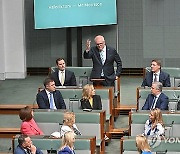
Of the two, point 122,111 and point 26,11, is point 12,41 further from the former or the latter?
point 122,111

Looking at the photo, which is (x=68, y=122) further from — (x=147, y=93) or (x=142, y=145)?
(x=147, y=93)

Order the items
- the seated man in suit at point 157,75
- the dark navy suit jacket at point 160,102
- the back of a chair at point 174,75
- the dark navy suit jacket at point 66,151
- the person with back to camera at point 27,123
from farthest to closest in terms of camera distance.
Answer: the back of a chair at point 174,75, the seated man in suit at point 157,75, the dark navy suit jacket at point 160,102, the person with back to camera at point 27,123, the dark navy suit jacket at point 66,151

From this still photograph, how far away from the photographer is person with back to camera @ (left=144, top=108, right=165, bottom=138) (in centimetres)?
812

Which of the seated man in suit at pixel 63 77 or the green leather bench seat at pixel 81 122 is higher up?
the seated man in suit at pixel 63 77

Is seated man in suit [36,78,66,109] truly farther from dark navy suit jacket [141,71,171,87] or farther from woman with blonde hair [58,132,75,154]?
woman with blonde hair [58,132,75,154]

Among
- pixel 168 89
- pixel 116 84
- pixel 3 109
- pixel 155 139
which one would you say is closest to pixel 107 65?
pixel 116 84

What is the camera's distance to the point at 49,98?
944 centimetres

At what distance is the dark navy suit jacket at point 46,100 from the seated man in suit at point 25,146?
194cm

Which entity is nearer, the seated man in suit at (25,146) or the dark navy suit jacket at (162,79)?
the seated man in suit at (25,146)

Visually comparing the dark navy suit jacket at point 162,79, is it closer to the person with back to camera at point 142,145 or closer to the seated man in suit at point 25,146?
the person with back to camera at point 142,145

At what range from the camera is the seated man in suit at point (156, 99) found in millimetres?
9117

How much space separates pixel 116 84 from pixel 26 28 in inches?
174

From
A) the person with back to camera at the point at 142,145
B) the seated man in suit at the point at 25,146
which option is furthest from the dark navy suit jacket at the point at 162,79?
the seated man in suit at the point at 25,146

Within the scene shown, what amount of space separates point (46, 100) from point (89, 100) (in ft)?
2.27
